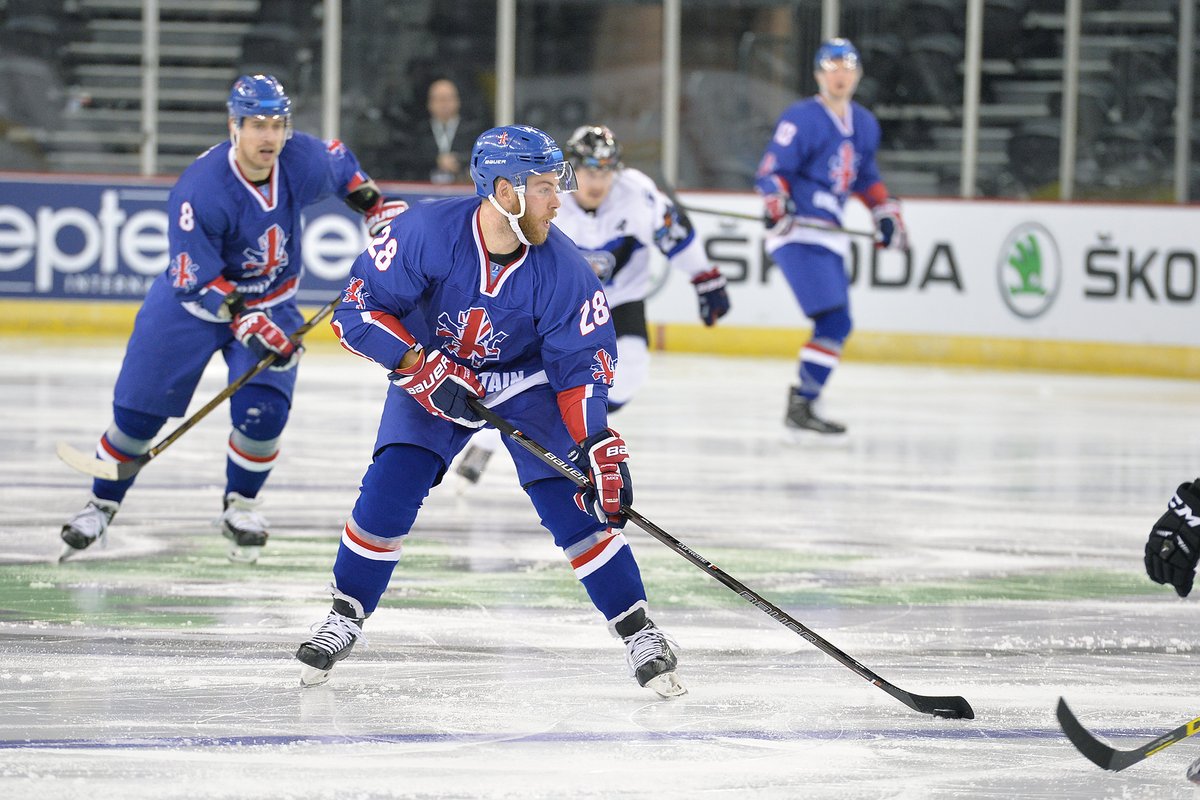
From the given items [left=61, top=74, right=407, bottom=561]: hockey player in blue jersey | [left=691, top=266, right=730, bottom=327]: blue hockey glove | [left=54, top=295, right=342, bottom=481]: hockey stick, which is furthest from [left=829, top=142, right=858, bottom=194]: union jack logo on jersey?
[left=54, top=295, right=342, bottom=481]: hockey stick

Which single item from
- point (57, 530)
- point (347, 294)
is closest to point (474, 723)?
Result: point (347, 294)

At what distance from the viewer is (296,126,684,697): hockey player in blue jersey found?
3389 millimetres

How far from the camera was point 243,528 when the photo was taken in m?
4.74

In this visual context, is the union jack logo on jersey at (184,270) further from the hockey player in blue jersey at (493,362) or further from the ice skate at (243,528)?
the hockey player in blue jersey at (493,362)

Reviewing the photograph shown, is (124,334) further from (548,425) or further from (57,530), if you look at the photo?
(548,425)

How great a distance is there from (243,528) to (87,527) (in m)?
0.39

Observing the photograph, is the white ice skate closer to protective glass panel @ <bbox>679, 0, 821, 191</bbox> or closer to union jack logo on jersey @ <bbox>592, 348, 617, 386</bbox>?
union jack logo on jersey @ <bbox>592, 348, 617, 386</bbox>

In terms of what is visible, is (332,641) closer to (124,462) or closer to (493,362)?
(493,362)

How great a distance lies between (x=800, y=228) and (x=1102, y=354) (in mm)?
2930

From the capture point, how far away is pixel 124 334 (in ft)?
34.1

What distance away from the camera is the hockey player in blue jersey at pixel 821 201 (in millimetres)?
7363

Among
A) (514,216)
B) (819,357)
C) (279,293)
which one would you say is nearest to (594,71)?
(819,357)

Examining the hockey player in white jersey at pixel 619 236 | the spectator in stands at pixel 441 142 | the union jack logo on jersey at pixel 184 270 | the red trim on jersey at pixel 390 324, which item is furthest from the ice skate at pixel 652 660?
the spectator in stands at pixel 441 142

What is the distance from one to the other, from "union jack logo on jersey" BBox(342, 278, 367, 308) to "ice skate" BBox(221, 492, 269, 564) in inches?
54.2
